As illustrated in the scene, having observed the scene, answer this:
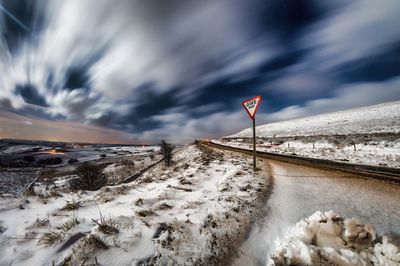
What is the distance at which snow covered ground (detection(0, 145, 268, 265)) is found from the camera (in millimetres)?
2320

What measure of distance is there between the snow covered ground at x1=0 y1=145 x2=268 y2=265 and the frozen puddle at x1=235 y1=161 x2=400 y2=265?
11.9 inches

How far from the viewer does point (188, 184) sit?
6301mm

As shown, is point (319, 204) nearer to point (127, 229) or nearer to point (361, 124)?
point (127, 229)

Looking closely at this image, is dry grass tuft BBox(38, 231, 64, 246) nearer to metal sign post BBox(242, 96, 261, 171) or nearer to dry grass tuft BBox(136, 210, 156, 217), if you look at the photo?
dry grass tuft BBox(136, 210, 156, 217)

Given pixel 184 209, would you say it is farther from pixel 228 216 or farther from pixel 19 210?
pixel 19 210

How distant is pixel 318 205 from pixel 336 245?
6.87 feet

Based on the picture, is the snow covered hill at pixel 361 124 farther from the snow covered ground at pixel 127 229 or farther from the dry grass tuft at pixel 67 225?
the dry grass tuft at pixel 67 225

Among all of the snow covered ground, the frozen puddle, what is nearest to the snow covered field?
the frozen puddle

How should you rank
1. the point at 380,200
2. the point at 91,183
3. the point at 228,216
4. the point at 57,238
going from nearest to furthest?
1. the point at 57,238
2. the point at 228,216
3. the point at 380,200
4. the point at 91,183

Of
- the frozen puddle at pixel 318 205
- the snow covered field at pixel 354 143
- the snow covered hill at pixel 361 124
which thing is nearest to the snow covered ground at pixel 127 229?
the frozen puddle at pixel 318 205

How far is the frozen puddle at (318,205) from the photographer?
285 centimetres

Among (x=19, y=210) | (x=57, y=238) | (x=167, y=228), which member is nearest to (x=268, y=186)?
(x=167, y=228)

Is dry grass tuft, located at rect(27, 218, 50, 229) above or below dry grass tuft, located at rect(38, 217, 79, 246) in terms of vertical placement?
below

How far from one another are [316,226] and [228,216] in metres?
1.55
